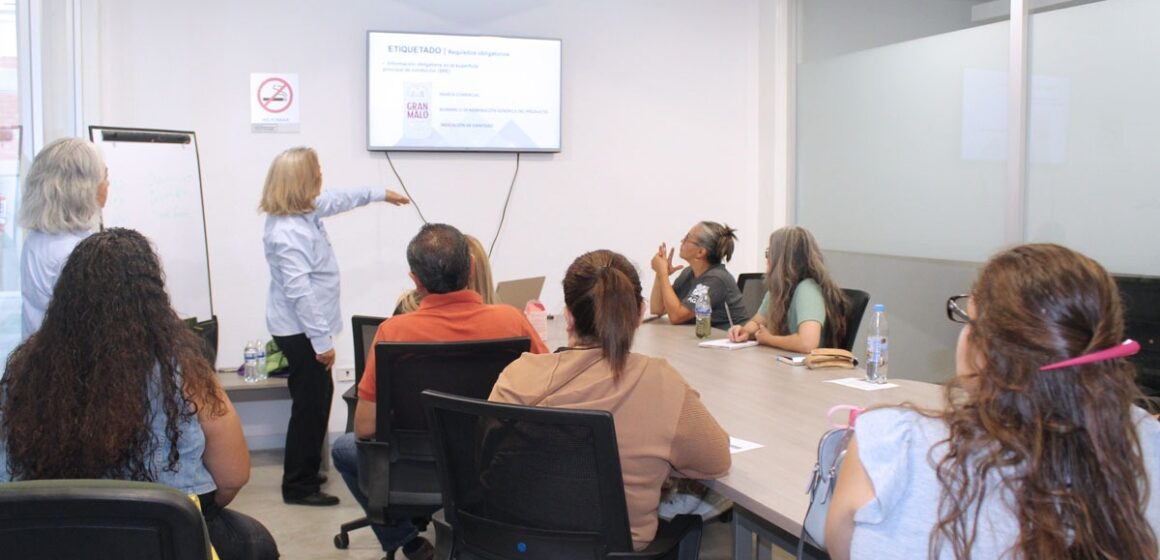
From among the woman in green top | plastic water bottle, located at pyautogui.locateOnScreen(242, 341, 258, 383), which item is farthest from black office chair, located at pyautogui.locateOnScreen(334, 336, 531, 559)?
plastic water bottle, located at pyautogui.locateOnScreen(242, 341, 258, 383)

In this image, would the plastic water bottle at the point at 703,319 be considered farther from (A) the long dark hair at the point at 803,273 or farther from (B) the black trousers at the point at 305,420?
(B) the black trousers at the point at 305,420

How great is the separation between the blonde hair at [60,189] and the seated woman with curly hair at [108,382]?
118cm

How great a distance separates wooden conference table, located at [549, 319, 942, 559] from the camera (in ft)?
6.51

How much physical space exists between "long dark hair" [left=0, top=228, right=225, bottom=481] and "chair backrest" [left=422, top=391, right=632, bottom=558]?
0.53 metres

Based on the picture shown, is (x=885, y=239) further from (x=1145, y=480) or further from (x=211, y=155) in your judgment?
(x=1145, y=480)

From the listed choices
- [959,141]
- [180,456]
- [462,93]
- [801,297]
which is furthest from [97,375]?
[959,141]

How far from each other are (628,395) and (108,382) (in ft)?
3.31

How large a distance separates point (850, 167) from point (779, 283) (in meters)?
1.87

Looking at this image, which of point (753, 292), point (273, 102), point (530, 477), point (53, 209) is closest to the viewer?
point (530, 477)

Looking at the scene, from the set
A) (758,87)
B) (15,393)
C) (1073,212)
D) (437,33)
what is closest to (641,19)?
(758,87)

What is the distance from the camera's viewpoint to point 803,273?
12.1ft

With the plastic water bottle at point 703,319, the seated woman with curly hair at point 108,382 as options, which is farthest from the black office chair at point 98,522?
the plastic water bottle at point 703,319

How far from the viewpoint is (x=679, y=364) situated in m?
3.46

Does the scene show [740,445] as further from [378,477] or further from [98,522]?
[98,522]
